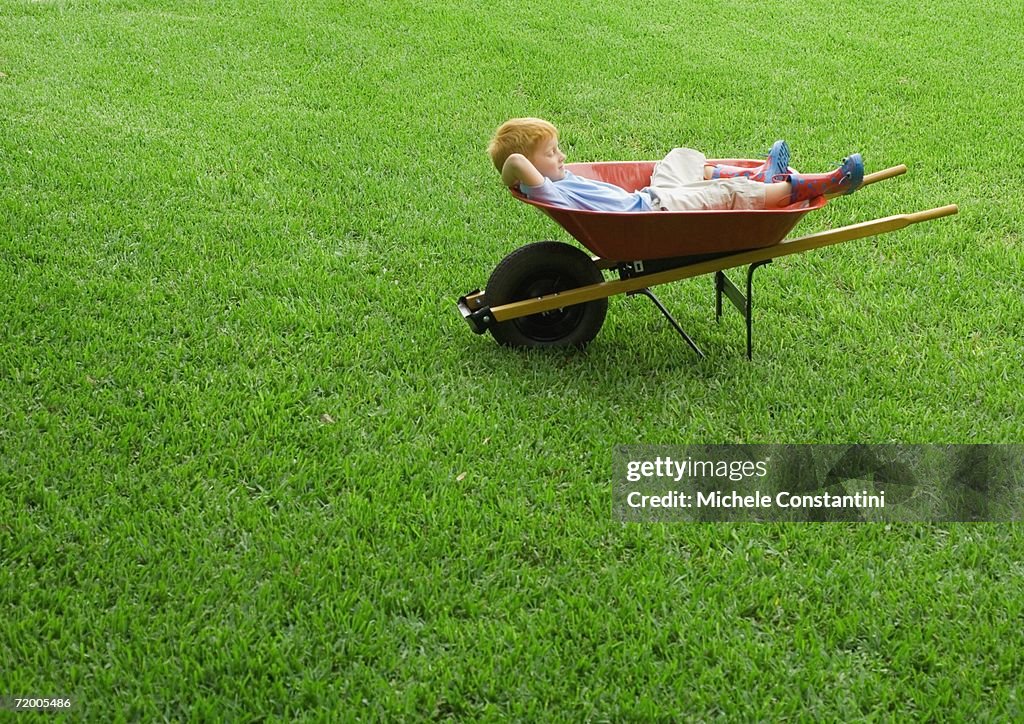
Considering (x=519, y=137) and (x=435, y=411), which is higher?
(x=519, y=137)

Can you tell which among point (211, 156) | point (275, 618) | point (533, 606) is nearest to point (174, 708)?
point (275, 618)

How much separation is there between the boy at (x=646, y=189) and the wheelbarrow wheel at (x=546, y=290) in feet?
0.64

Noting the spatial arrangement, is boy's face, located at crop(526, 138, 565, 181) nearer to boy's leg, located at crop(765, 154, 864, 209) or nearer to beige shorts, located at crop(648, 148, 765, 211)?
beige shorts, located at crop(648, 148, 765, 211)

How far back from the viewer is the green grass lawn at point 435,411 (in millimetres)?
2816

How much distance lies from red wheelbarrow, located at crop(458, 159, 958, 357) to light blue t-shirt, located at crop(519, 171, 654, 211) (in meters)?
0.09

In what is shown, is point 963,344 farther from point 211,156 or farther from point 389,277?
point 211,156

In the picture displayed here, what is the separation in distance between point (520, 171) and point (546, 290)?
0.46 metres

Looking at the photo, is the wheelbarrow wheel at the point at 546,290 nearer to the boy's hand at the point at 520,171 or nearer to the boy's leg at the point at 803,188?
the boy's hand at the point at 520,171

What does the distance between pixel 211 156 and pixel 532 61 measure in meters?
2.65

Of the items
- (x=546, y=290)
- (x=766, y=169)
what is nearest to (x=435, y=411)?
(x=546, y=290)

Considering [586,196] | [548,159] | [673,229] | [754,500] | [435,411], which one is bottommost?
[754,500]

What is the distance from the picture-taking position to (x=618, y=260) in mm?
4031

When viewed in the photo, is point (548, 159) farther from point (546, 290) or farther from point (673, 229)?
point (673, 229)

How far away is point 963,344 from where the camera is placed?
4309 mm
